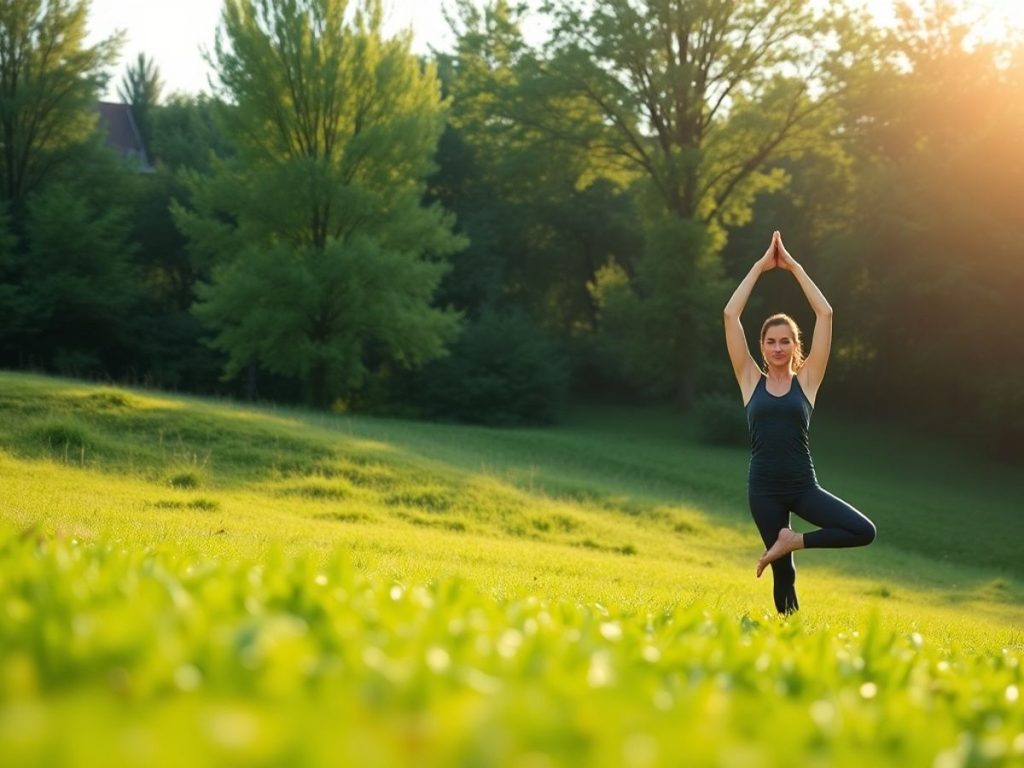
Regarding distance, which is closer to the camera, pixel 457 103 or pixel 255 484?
pixel 255 484

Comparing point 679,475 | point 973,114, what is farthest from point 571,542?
point 973,114

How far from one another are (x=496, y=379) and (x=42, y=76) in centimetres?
1897

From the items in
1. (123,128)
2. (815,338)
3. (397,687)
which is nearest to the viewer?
(397,687)

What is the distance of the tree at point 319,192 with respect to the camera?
31.4 metres

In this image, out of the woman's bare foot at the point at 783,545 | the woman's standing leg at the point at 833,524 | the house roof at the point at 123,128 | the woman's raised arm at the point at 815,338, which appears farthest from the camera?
the house roof at the point at 123,128

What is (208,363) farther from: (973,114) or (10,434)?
(973,114)

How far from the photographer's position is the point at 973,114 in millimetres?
40656

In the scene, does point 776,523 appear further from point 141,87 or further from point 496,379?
point 141,87

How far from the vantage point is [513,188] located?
47.2m

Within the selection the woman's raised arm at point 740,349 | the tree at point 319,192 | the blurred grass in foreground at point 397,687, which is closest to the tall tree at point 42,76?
the tree at point 319,192

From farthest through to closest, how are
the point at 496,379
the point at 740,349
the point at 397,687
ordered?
the point at 496,379
the point at 740,349
the point at 397,687

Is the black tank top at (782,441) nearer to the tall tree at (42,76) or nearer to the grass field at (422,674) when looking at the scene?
the grass field at (422,674)

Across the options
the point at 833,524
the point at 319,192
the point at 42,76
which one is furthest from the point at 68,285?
the point at 833,524

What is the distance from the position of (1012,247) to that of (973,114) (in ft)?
25.0
